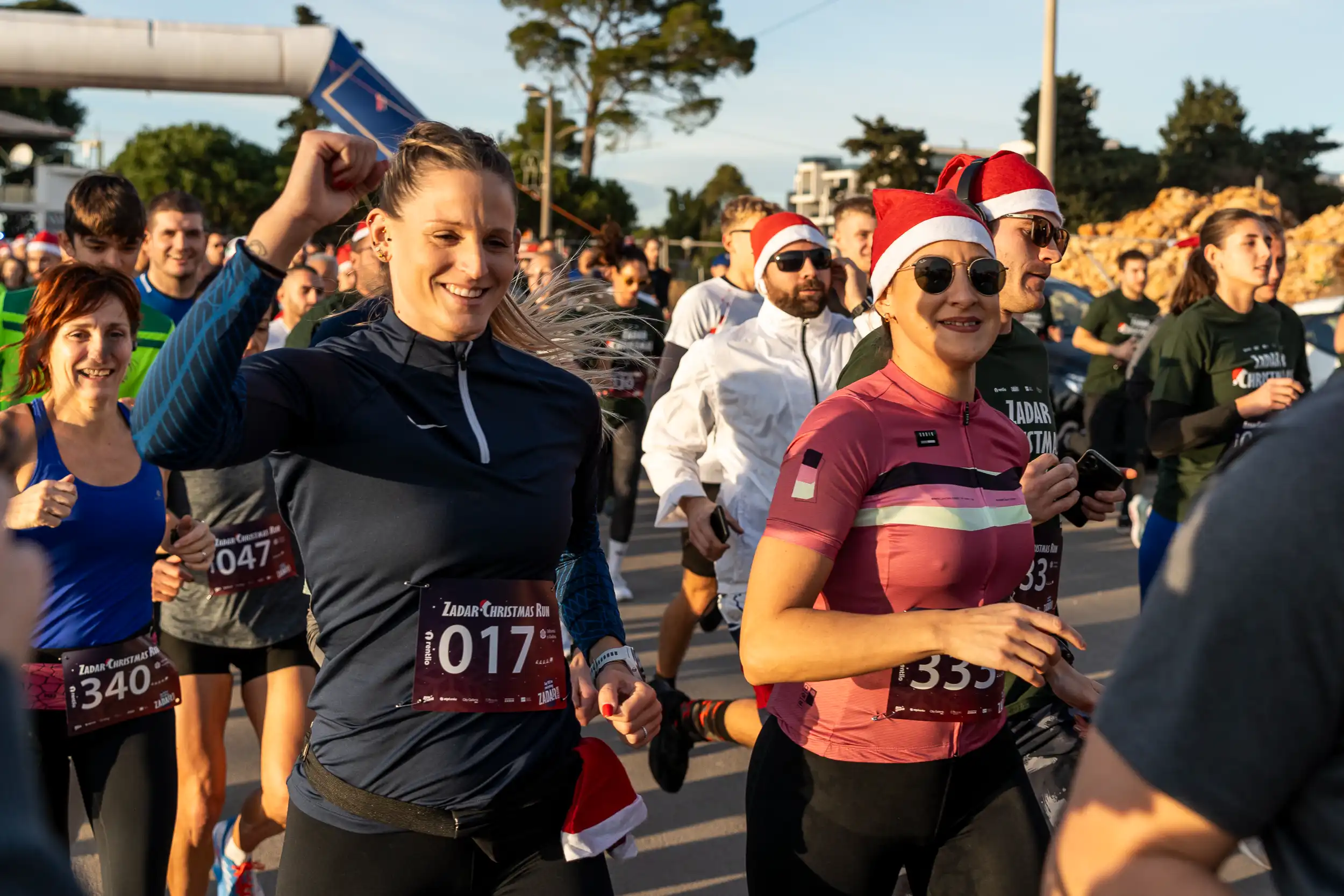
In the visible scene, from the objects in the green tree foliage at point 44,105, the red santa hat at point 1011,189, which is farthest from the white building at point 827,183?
the green tree foliage at point 44,105

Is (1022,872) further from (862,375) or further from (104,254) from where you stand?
(104,254)

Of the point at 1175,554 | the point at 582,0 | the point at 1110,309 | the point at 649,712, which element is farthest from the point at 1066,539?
the point at 582,0

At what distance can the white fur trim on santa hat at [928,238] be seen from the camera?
275 cm

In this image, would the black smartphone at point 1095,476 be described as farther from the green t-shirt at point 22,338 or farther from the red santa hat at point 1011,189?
the green t-shirt at point 22,338

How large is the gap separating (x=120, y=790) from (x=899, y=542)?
2.11 meters

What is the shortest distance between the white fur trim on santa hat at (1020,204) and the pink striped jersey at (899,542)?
92 cm

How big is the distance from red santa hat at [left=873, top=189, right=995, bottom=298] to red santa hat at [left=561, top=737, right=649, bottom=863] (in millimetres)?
1183

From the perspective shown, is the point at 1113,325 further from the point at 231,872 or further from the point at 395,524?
the point at 395,524

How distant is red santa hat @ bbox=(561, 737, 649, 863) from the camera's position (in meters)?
2.34

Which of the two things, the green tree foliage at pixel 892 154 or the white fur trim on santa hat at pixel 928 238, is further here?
the green tree foliage at pixel 892 154

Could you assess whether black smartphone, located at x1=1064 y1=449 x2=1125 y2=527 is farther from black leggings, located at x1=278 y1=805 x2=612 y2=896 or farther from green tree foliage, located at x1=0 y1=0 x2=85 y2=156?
green tree foliage, located at x1=0 y1=0 x2=85 y2=156

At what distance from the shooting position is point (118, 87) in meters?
16.0

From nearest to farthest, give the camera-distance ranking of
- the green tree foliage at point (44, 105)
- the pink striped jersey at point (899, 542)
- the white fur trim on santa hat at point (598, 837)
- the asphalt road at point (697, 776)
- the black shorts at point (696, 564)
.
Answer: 1. the white fur trim on santa hat at point (598, 837)
2. the pink striped jersey at point (899, 542)
3. the asphalt road at point (697, 776)
4. the black shorts at point (696, 564)
5. the green tree foliage at point (44, 105)

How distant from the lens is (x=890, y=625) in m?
2.27
